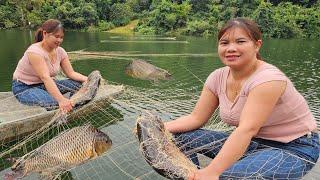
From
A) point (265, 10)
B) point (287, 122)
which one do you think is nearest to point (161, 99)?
point (287, 122)

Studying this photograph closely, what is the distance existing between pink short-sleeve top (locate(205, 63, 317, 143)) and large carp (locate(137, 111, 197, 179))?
16.7 inches

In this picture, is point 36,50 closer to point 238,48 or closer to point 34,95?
point 34,95

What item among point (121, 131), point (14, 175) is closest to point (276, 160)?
point (14, 175)

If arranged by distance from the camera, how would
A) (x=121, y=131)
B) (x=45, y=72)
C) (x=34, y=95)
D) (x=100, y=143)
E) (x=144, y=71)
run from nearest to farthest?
(x=100, y=143)
(x=45, y=72)
(x=34, y=95)
(x=121, y=131)
(x=144, y=71)

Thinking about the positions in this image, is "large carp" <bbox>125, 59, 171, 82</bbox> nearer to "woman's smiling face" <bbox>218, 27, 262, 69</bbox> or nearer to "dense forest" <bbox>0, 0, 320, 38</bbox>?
"woman's smiling face" <bbox>218, 27, 262, 69</bbox>

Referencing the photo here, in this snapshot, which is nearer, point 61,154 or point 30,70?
point 61,154

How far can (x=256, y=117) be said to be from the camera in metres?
2.45

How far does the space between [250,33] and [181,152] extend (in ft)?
3.20

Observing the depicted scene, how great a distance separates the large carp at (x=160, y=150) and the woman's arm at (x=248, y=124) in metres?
0.19

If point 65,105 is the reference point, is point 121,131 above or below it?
below

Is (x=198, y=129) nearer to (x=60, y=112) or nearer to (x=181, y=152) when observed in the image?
(x=181, y=152)

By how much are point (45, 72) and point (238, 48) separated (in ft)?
10.2

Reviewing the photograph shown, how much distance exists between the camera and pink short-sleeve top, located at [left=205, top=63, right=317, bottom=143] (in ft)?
8.43

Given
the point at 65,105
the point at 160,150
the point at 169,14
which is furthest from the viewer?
the point at 169,14
